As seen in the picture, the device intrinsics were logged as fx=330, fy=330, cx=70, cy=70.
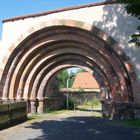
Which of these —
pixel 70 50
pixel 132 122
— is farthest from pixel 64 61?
pixel 132 122

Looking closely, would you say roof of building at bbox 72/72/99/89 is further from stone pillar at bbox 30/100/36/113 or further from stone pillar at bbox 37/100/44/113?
stone pillar at bbox 30/100/36/113

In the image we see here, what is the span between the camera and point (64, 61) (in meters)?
22.5

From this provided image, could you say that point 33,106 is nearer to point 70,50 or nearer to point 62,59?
point 62,59

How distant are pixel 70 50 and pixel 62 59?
1.70m

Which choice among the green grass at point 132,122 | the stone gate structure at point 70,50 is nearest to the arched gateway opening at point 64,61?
the stone gate structure at point 70,50

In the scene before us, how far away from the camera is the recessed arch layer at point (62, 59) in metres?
17.1

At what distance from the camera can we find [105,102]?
2008 cm

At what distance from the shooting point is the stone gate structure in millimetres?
16672

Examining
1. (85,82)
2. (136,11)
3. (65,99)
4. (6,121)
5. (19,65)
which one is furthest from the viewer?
(85,82)

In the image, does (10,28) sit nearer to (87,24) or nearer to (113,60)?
(87,24)

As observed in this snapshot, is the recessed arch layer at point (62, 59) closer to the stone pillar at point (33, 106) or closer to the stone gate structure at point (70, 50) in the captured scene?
the stone gate structure at point (70, 50)

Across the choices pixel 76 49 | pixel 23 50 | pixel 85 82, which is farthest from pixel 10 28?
pixel 85 82

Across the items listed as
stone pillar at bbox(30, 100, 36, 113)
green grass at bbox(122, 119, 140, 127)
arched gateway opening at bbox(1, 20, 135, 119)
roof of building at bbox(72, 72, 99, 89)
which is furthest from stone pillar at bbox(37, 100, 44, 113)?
roof of building at bbox(72, 72, 99, 89)

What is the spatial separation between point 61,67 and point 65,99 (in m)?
7.62
